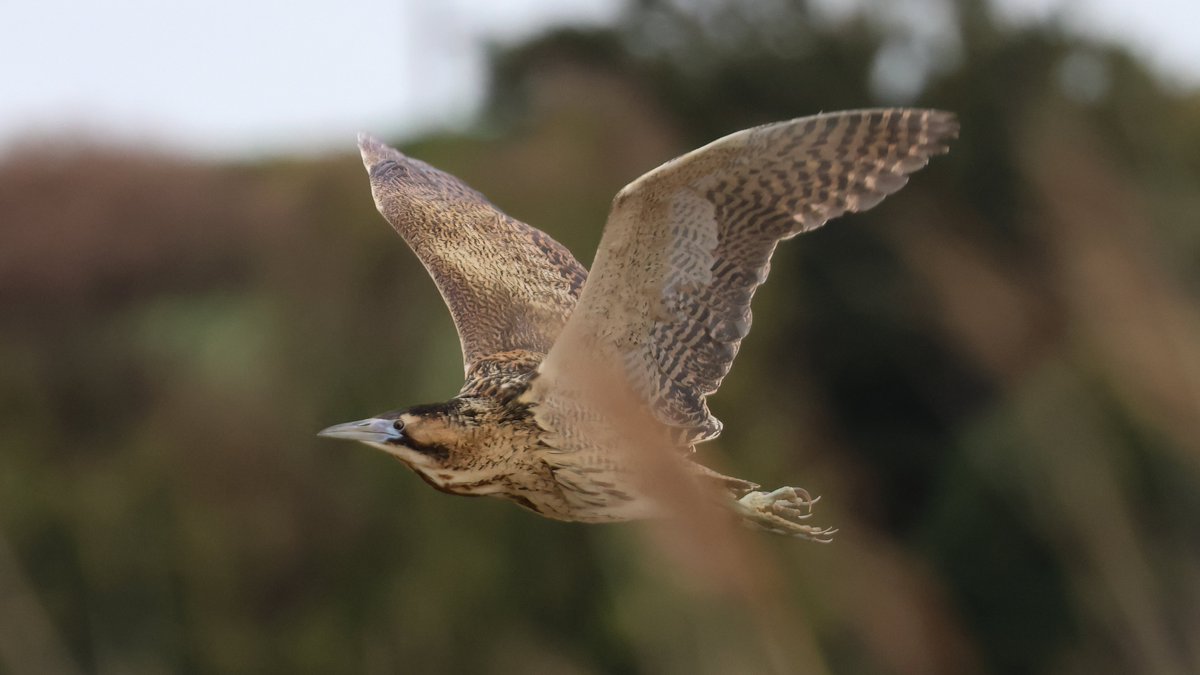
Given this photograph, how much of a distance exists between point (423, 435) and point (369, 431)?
13 cm

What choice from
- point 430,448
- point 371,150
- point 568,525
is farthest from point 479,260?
point 568,525

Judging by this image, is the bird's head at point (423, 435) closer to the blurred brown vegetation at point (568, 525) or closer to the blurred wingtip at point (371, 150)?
the blurred wingtip at point (371, 150)

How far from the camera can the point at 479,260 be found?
14.9 feet

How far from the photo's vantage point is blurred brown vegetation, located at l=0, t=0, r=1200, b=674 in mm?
14672

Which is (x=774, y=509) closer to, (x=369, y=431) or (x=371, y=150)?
(x=369, y=431)

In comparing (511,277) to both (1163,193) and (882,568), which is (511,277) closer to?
(882,568)

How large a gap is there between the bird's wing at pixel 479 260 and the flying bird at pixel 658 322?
44 cm

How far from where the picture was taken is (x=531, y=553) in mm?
15344

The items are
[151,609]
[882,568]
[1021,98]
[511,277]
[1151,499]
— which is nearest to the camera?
[882,568]

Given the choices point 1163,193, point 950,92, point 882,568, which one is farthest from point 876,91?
point 882,568

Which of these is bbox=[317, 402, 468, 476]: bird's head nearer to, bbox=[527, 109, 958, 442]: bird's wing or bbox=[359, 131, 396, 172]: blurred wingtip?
bbox=[527, 109, 958, 442]: bird's wing

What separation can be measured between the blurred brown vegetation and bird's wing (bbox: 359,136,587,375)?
454cm

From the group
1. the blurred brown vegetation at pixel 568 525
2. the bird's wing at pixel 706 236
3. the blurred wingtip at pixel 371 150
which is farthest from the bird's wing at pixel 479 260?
the blurred brown vegetation at pixel 568 525

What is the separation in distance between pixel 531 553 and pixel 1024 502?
4558mm
